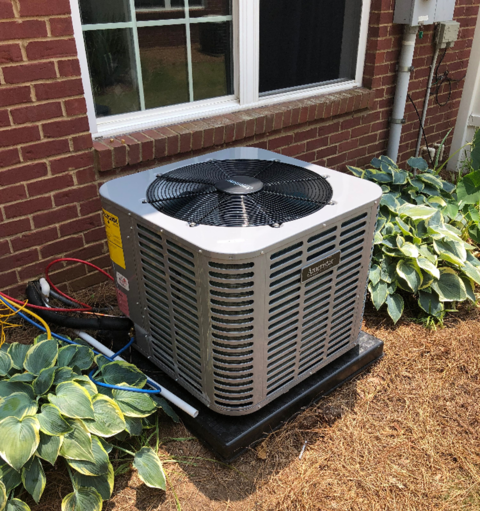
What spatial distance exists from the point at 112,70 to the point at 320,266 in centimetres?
161

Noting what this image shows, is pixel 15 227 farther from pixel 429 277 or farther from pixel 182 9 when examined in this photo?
pixel 429 277

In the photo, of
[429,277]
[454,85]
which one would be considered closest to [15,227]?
[429,277]

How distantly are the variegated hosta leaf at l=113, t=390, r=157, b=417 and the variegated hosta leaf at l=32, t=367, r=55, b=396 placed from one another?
0.24m

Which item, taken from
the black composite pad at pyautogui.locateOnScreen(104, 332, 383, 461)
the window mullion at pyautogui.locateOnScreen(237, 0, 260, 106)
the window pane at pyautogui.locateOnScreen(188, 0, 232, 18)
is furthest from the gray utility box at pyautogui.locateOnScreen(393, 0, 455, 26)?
the black composite pad at pyautogui.locateOnScreen(104, 332, 383, 461)

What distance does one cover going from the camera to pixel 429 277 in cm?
256

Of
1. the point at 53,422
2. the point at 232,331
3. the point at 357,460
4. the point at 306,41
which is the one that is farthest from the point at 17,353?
the point at 306,41

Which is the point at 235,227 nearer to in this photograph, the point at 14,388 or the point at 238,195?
the point at 238,195

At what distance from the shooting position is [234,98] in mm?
3002

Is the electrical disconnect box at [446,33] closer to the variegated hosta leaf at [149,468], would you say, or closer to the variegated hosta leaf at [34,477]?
the variegated hosta leaf at [149,468]

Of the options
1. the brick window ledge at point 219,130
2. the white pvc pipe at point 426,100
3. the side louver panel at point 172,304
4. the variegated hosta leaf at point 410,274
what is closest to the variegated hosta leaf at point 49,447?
the side louver panel at point 172,304

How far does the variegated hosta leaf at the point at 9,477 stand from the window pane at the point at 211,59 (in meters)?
2.15

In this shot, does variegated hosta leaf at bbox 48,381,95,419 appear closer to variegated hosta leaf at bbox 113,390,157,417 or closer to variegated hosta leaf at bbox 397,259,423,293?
variegated hosta leaf at bbox 113,390,157,417

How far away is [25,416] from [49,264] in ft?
3.23

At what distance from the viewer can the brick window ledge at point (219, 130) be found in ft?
7.98
